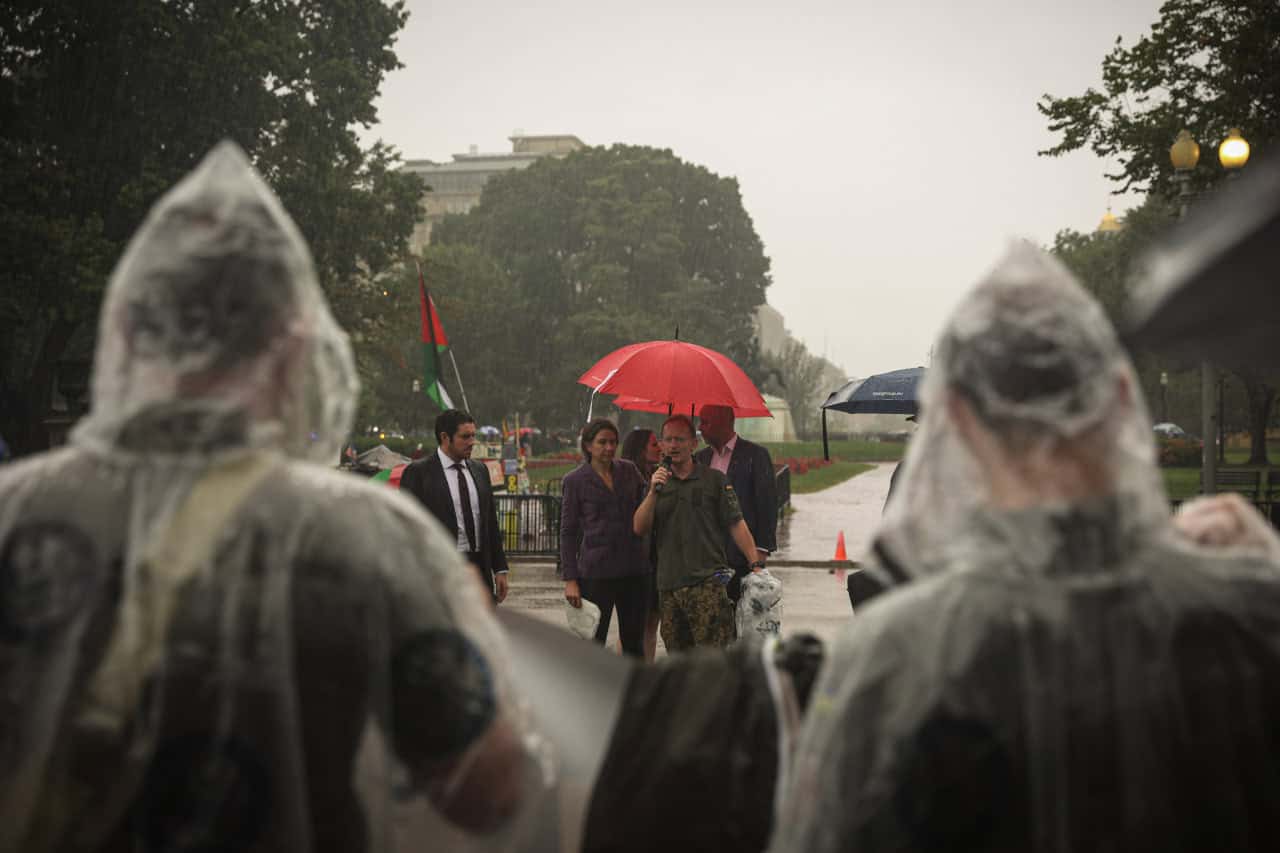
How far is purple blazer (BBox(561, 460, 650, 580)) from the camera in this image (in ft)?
26.6

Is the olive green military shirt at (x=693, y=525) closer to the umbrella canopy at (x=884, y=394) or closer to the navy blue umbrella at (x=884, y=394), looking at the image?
the navy blue umbrella at (x=884, y=394)

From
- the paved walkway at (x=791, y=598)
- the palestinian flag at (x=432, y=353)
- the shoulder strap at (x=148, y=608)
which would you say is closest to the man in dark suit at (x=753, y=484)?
the paved walkway at (x=791, y=598)

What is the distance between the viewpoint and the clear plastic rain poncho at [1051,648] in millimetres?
1854

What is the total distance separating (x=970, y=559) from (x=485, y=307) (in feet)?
187

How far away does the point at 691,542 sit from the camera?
24.1 feet

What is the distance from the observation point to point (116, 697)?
189 centimetres

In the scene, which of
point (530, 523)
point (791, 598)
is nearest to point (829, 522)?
point (530, 523)

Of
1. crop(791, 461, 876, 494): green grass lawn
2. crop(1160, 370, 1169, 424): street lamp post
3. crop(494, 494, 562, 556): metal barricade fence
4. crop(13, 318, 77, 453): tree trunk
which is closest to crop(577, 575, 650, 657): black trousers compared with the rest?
crop(494, 494, 562, 556): metal barricade fence

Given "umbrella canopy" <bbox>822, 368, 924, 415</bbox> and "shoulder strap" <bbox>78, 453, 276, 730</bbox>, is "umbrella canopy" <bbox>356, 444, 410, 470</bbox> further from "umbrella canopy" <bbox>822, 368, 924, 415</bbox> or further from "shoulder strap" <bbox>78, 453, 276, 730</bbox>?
"shoulder strap" <bbox>78, 453, 276, 730</bbox>

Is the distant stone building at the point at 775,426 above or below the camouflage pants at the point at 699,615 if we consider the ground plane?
above

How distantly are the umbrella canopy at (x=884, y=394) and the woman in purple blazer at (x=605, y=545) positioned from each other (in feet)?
4.87

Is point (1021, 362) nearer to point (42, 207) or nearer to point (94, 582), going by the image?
point (94, 582)

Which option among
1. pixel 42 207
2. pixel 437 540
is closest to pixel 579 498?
pixel 437 540

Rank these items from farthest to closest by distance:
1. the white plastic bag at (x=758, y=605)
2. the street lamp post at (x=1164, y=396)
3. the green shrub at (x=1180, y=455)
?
the street lamp post at (x=1164, y=396)
the green shrub at (x=1180, y=455)
the white plastic bag at (x=758, y=605)
